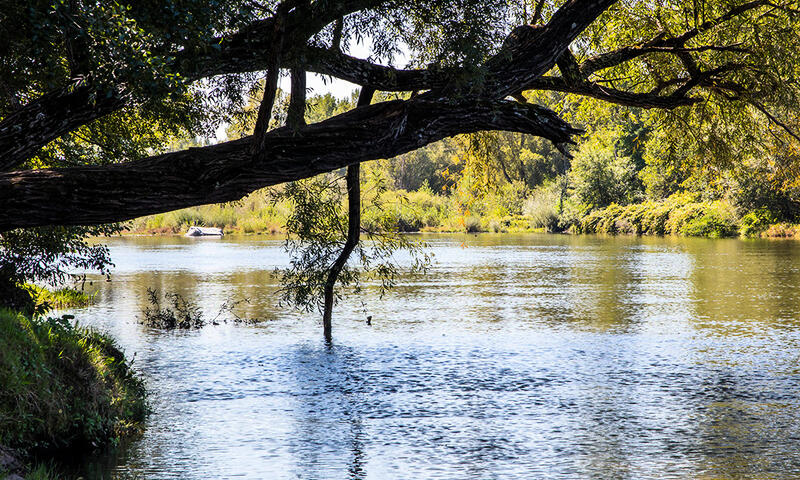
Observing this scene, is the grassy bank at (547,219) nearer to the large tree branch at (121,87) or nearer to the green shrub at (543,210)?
the green shrub at (543,210)

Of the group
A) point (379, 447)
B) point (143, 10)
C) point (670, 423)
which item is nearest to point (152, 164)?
point (143, 10)

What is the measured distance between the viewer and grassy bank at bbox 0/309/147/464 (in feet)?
29.0

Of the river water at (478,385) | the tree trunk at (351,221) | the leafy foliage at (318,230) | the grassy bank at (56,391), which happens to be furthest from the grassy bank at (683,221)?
the grassy bank at (56,391)

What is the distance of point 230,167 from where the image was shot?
28.2 ft

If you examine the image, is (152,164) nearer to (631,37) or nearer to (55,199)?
(55,199)

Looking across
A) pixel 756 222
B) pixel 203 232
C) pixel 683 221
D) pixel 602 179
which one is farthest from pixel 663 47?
pixel 602 179

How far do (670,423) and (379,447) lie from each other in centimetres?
423

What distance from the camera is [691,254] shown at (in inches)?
1758

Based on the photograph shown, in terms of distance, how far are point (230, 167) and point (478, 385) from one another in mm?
7208

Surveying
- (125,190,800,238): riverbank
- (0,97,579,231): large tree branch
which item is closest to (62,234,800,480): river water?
(0,97,579,231): large tree branch

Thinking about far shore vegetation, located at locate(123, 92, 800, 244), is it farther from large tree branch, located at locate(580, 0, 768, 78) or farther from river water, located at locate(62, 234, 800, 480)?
large tree branch, located at locate(580, 0, 768, 78)

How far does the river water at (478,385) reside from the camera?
9805mm

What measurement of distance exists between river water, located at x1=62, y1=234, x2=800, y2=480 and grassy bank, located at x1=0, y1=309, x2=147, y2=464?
456mm

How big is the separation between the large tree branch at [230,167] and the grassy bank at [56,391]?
6.25ft
